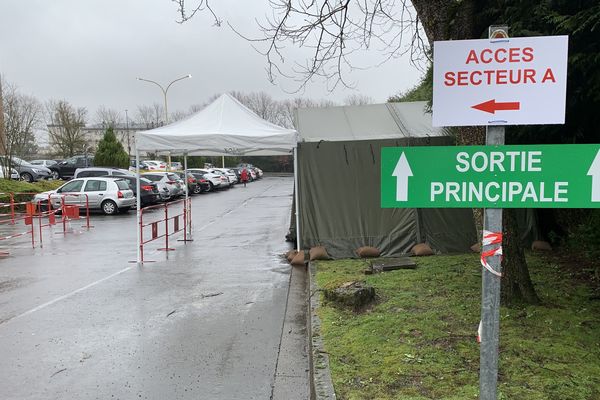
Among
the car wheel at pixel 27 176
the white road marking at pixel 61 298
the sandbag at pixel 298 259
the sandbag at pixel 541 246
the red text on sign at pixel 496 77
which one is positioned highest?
the red text on sign at pixel 496 77

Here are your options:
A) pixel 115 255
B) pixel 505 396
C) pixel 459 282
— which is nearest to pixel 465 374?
pixel 505 396

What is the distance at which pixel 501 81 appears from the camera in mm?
2475

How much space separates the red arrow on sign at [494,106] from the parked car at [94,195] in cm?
2048

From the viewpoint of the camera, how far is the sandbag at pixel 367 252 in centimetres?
984

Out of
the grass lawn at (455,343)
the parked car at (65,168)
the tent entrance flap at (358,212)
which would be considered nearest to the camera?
the grass lawn at (455,343)

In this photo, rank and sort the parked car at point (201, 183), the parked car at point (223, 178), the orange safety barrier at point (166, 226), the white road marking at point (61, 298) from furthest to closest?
the parked car at point (223, 178) → the parked car at point (201, 183) → the orange safety barrier at point (166, 226) → the white road marking at point (61, 298)

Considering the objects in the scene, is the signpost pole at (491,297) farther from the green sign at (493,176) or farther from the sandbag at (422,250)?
Result: the sandbag at (422,250)

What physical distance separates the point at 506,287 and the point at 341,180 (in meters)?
5.34

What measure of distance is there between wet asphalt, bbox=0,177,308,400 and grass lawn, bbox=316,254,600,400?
61cm

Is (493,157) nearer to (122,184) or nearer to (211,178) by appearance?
(122,184)

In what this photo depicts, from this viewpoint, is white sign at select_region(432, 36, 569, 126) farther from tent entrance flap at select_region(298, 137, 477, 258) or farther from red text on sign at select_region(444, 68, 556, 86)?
tent entrance flap at select_region(298, 137, 477, 258)

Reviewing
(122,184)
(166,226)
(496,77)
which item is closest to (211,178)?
(122,184)

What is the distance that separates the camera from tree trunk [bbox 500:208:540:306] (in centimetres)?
531

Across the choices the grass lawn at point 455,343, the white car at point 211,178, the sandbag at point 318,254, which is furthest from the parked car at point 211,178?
the grass lawn at point 455,343
